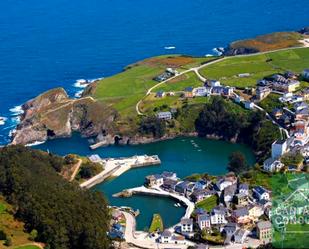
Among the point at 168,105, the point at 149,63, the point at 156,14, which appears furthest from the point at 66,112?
the point at 156,14

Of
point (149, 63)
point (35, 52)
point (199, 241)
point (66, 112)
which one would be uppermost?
point (35, 52)

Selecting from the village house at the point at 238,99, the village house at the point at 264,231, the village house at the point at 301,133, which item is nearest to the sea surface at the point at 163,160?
the village house at the point at 301,133

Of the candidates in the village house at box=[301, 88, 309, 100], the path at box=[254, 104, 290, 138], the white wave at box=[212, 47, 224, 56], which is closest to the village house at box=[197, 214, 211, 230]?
the path at box=[254, 104, 290, 138]

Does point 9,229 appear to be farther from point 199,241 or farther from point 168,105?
point 168,105

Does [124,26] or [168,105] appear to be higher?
[124,26]

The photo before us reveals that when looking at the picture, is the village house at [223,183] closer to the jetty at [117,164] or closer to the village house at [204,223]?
the village house at [204,223]

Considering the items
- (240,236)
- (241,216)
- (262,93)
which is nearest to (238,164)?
(241,216)

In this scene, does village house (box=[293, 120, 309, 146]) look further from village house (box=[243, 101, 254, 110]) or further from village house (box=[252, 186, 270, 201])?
village house (box=[252, 186, 270, 201])
